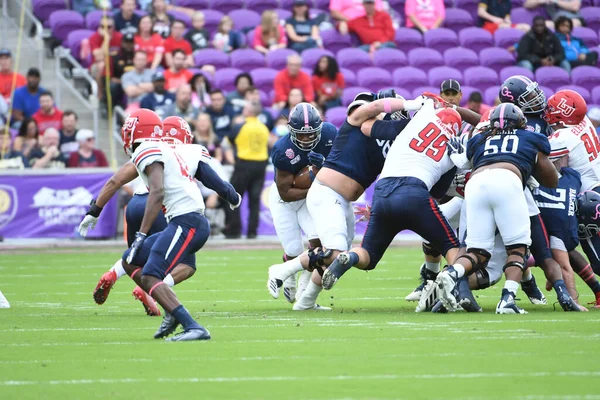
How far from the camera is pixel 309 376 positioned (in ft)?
19.7

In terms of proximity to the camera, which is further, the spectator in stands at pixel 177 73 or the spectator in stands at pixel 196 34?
the spectator in stands at pixel 196 34

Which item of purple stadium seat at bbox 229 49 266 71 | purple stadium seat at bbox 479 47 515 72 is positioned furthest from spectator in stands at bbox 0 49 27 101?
purple stadium seat at bbox 479 47 515 72

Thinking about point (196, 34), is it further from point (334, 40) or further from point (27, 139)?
point (27, 139)

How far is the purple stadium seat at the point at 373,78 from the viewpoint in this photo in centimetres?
1988

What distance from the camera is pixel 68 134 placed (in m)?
17.8

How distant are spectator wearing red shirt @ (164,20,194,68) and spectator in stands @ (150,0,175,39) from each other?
0.51ft

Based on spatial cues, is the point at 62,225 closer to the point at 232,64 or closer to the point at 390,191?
the point at 232,64

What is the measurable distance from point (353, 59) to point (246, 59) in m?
1.98

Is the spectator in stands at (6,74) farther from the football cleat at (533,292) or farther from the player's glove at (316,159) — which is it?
the football cleat at (533,292)

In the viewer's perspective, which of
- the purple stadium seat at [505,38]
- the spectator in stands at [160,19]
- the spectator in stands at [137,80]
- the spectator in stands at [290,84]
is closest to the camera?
the spectator in stands at [137,80]

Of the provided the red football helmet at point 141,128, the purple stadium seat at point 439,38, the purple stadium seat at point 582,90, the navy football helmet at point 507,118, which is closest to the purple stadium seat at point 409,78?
the purple stadium seat at point 439,38

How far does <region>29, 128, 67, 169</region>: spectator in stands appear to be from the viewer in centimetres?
A: 1744

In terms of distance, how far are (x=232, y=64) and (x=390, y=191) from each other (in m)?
11.2

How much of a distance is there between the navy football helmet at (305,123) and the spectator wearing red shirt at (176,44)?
30.2ft
